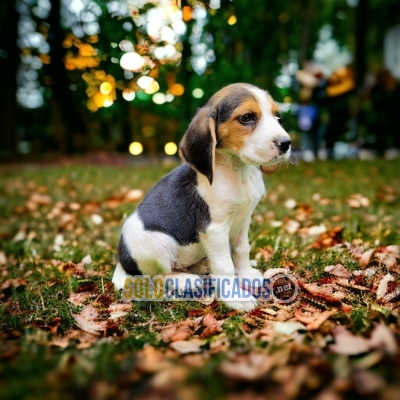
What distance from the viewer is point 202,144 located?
266 centimetres

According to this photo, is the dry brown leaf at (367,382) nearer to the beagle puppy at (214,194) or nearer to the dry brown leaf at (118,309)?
the beagle puppy at (214,194)

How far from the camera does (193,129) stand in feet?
8.92

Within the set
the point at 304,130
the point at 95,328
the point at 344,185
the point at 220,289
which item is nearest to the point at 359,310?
the point at 220,289

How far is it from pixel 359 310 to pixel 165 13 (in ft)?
10.9

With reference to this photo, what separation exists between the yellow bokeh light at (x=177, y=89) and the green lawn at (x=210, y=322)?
1855 mm

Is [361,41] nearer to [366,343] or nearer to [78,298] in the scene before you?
[78,298]

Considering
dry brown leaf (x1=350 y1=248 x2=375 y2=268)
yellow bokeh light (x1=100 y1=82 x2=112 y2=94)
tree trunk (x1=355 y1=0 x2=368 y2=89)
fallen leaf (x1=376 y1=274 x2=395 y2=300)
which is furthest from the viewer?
tree trunk (x1=355 y1=0 x2=368 y2=89)

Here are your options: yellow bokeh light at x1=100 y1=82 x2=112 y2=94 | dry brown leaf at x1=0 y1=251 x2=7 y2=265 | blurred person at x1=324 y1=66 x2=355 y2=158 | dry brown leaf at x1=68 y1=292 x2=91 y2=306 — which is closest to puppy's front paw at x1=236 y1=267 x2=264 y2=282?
dry brown leaf at x1=68 y1=292 x2=91 y2=306

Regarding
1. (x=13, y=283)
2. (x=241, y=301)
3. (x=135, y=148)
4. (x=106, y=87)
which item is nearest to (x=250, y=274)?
(x=241, y=301)

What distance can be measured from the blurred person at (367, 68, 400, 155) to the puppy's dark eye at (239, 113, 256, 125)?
37.8 ft

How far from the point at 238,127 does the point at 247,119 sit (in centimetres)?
7

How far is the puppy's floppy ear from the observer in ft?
8.71

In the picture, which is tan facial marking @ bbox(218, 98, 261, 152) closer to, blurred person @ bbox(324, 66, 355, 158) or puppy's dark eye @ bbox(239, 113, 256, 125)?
puppy's dark eye @ bbox(239, 113, 256, 125)

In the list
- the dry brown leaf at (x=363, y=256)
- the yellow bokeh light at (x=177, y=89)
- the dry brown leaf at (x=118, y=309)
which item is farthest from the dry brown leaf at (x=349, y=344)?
the yellow bokeh light at (x=177, y=89)
